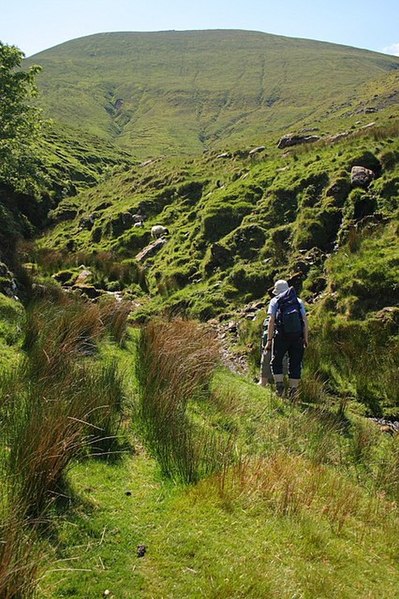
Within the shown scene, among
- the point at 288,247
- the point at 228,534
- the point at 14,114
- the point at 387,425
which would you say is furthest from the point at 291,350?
the point at 14,114

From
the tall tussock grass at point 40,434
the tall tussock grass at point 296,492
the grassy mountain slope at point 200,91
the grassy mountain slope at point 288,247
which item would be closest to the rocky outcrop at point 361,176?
the grassy mountain slope at point 288,247

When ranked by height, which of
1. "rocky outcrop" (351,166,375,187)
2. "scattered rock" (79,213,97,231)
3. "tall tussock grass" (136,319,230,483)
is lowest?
"tall tussock grass" (136,319,230,483)

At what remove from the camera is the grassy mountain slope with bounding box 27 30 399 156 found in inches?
4067

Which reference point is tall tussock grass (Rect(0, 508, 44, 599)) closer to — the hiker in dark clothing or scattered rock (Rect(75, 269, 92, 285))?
the hiker in dark clothing

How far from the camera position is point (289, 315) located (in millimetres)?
8789

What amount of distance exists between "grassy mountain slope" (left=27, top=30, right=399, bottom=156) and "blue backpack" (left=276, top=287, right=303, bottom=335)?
7637 centimetres

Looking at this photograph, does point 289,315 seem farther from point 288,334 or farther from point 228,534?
point 228,534

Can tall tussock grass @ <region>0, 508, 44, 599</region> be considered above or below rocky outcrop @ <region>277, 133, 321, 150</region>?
below

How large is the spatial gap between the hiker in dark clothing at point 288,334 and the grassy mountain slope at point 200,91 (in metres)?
76.4

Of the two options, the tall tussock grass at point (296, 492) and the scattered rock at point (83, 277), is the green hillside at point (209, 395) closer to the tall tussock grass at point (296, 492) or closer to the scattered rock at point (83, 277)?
the tall tussock grass at point (296, 492)

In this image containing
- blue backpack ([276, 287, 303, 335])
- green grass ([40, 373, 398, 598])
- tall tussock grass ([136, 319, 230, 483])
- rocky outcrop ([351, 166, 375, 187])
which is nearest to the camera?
green grass ([40, 373, 398, 598])

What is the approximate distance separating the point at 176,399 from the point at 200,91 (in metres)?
155

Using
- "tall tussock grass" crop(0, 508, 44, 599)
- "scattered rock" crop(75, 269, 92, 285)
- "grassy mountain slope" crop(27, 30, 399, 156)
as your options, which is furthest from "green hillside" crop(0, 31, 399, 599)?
"grassy mountain slope" crop(27, 30, 399, 156)

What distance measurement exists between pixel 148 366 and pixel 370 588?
4.45 meters
